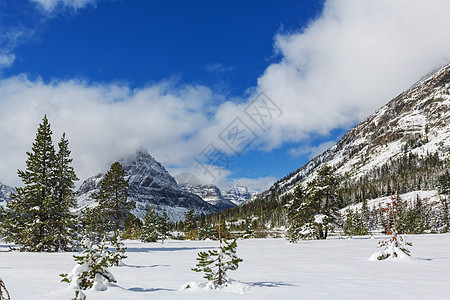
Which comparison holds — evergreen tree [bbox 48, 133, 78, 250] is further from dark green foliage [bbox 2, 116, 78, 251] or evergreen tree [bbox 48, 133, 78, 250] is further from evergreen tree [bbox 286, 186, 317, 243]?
evergreen tree [bbox 286, 186, 317, 243]

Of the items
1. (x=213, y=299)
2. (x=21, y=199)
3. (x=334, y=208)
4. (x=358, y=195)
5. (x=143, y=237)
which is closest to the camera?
(x=213, y=299)

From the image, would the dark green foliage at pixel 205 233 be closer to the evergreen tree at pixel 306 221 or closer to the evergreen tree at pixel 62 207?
the evergreen tree at pixel 306 221

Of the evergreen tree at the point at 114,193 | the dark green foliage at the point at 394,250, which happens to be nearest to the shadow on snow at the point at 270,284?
the dark green foliage at the point at 394,250

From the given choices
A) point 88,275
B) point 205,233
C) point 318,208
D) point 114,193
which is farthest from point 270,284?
point 205,233

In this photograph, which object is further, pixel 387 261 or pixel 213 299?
pixel 387 261

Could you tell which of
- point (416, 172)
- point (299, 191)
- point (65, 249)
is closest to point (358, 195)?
point (416, 172)

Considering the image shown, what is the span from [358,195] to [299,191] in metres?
142

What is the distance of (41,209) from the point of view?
22281mm

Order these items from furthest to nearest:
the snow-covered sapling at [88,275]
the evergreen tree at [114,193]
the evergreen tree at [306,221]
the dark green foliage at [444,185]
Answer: the dark green foliage at [444,185] < the evergreen tree at [114,193] < the evergreen tree at [306,221] < the snow-covered sapling at [88,275]

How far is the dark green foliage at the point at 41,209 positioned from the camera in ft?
72.7

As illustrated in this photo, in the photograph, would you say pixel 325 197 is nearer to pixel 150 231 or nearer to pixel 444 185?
pixel 150 231

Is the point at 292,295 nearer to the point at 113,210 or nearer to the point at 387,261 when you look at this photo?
the point at 387,261

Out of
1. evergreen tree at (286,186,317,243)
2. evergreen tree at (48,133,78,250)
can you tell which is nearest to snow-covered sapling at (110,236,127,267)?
evergreen tree at (48,133,78,250)

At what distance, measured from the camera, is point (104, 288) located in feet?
23.1
